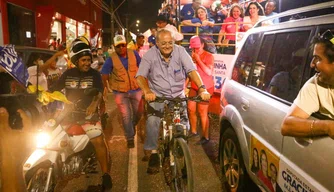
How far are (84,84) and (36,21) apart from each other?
13551 millimetres

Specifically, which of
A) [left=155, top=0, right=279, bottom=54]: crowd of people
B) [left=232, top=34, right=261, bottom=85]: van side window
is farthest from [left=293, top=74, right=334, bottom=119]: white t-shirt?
[left=155, top=0, right=279, bottom=54]: crowd of people

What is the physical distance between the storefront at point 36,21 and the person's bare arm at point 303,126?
7.21m

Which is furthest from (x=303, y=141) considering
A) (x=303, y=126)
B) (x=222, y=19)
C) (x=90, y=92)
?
(x=222, y=19)

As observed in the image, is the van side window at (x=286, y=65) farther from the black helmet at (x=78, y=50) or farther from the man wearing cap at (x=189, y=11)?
the man wearing cap at (x=189, y=11)

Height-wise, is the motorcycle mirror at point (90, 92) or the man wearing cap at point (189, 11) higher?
the man wearing cap at point (189, 11)

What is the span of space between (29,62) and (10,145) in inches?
170

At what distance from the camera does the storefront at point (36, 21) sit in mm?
12594

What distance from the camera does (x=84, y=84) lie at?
13.1ft

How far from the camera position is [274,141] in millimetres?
2729

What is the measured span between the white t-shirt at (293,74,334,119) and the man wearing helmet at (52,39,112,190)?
2.35 meters

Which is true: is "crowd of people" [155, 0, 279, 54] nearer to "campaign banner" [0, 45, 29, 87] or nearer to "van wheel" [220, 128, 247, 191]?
"van wheel" [220, 128, 247, 191]

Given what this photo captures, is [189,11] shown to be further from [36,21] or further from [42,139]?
[42,139]

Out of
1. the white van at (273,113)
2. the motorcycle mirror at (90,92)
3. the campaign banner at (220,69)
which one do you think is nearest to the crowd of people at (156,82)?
the white van at (273,113)

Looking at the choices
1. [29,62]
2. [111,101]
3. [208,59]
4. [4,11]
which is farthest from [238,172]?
[4,11]
